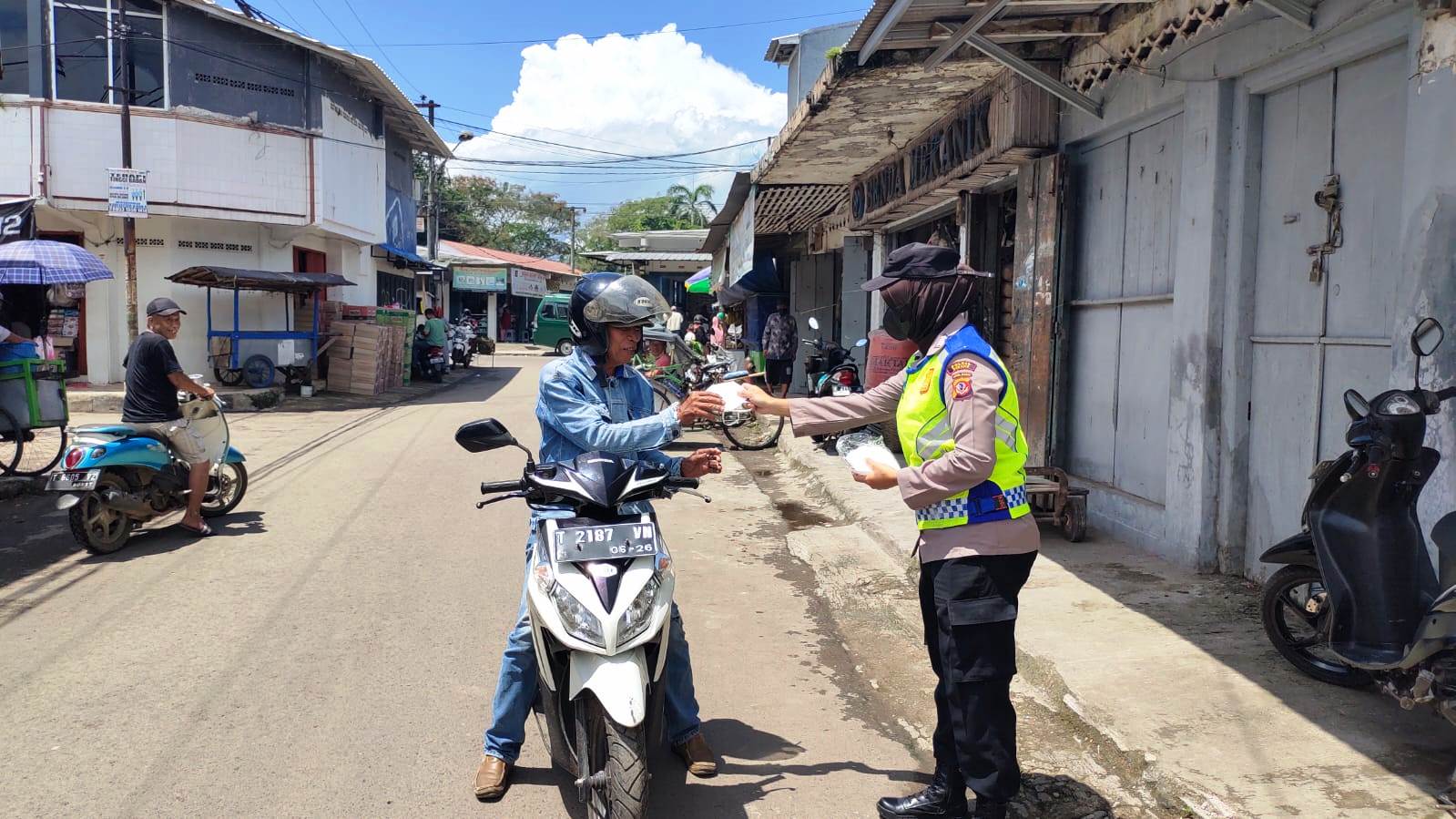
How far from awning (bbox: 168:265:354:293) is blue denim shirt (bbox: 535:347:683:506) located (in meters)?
15.3

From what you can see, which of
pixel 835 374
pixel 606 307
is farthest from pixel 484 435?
pixel 835 374

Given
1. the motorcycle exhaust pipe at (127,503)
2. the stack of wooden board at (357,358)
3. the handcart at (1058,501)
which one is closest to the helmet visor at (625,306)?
the handcart at (1058,501)

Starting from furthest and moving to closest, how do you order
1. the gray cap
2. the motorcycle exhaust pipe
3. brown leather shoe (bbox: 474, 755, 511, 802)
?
the gray cap, the motorcycle exhaust pipe, brown leather shoe (bbox: 474, 755, 511, 802)

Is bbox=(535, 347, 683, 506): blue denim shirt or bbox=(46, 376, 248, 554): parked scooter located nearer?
bbox=(535, 347, 683, 506): blue denim shirt

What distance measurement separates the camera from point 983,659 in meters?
2.96

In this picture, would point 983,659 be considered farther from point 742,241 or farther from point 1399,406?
point 742,241

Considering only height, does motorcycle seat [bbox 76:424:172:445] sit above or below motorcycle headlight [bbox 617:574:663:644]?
above

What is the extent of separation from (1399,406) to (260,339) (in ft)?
59.4

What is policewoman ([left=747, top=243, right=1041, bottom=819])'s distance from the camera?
2.90m

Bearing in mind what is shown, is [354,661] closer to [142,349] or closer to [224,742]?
[224,742]

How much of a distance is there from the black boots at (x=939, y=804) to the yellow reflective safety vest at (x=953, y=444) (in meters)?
0.89

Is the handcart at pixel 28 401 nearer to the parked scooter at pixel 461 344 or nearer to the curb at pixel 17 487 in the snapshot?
the curb at pixel 17 487

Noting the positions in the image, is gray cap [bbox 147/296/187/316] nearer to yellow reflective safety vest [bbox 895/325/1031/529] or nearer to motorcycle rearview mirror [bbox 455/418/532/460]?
motorcycle rearview mirror [bbox 455/418/532/460]

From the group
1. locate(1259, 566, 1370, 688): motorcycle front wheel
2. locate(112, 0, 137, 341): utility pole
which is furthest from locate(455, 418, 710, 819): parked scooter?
locate(112, 0, 137, 341): utility pole
